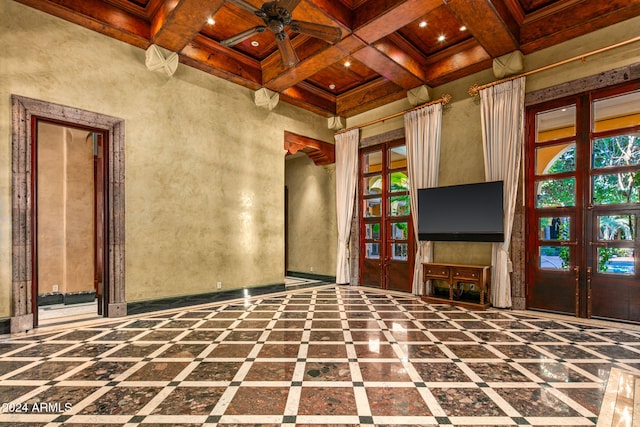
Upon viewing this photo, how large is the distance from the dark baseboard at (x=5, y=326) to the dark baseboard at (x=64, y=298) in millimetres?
1969

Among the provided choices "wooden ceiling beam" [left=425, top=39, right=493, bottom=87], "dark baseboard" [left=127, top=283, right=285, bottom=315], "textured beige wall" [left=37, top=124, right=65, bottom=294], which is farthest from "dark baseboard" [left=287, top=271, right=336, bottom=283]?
"textured beige wall" [left=37, top=124, right=65, bottom=294]

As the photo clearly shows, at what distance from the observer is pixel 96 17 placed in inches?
159

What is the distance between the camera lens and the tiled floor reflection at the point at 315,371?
2031 mm

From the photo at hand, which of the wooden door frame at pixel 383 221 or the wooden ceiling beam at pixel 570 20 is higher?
the wooden ceiling beam at pixel 570 20

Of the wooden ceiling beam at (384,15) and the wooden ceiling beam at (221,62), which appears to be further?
the wooden ceiling beam at (221,62)

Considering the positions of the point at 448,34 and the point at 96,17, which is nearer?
the point at 96,17

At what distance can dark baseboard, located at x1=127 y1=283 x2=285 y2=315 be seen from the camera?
4473mm

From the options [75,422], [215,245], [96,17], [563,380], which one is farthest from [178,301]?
[563,380]

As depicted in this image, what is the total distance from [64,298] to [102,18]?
454 centimetres

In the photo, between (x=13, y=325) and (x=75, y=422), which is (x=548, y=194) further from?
(x=13, y=325)

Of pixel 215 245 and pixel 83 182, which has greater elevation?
pixel 83 182

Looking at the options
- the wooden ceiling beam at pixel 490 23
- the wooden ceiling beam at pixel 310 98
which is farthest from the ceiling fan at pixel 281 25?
the wooden ceiling beam at pixel 310 98

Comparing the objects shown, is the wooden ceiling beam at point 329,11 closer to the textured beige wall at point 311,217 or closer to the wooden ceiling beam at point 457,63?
the wooden ceiling beam at point 457,63

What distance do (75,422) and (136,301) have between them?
2.74 metres
